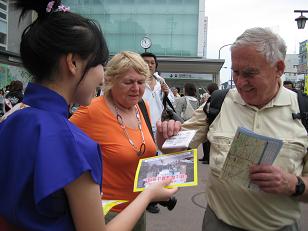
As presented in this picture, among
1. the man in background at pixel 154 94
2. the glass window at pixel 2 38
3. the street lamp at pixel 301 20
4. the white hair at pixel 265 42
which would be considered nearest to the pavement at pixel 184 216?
the man in background at pixel 154 94

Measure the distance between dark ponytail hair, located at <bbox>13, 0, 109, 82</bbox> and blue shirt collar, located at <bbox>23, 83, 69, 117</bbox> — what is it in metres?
0.05

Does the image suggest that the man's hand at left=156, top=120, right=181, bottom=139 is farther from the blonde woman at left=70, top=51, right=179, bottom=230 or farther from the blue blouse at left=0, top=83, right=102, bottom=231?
the blue blouse at left=0, top=83, right=102, bottom=231

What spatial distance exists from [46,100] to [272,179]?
1.13 meters

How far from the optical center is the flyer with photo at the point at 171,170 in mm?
1772

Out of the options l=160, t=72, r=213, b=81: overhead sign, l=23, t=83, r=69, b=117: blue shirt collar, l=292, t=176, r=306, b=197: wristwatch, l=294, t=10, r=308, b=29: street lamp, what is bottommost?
l=292, t=176, r=306, b=197: wristwatch

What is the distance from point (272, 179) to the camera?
1.85 metres

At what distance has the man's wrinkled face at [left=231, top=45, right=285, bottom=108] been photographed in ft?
7.00

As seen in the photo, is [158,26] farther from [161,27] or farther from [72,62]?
[72,62]

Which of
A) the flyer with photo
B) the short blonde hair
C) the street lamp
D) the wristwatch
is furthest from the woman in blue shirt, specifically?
the street lamp

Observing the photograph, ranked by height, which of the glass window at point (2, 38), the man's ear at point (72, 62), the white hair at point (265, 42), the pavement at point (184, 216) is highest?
the glass window at point (2, 38)

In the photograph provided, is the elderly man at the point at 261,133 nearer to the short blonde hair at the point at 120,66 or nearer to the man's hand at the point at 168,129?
the man's hand at the point at 168,129

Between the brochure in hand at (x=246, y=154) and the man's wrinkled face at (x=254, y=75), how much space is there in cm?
48

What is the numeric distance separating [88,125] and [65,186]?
158 centimetres

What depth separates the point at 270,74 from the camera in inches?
85.5
